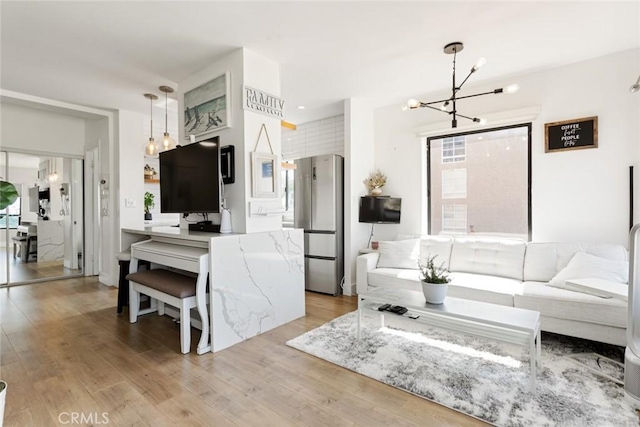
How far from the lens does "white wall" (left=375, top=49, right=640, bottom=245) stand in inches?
119

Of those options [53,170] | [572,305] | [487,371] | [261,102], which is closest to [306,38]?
[261,102]

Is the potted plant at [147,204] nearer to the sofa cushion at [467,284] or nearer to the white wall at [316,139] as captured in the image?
the white wall at [316,139]

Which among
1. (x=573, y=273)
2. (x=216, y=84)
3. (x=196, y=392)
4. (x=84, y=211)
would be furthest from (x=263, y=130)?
(x=84, y=211)

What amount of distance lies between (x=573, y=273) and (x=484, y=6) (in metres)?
2.32

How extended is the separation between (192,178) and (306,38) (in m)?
1.69

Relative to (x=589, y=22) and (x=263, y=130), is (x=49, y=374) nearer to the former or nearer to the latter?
(x=263, y=130)

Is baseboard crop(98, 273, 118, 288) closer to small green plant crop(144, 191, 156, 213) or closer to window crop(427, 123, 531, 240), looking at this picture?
small green plant crop(144, 191, 156, 213)

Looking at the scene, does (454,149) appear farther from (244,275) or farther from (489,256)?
(244,275)

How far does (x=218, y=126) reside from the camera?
3.12m

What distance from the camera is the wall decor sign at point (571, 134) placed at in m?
3.15

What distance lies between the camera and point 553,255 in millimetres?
3066

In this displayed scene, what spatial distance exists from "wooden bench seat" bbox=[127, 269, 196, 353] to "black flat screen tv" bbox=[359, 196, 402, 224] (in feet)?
7.79

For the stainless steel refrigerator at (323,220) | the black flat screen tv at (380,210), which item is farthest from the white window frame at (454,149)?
the stainless steel refrigerator at (323,220)

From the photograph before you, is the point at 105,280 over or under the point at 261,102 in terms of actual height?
under
